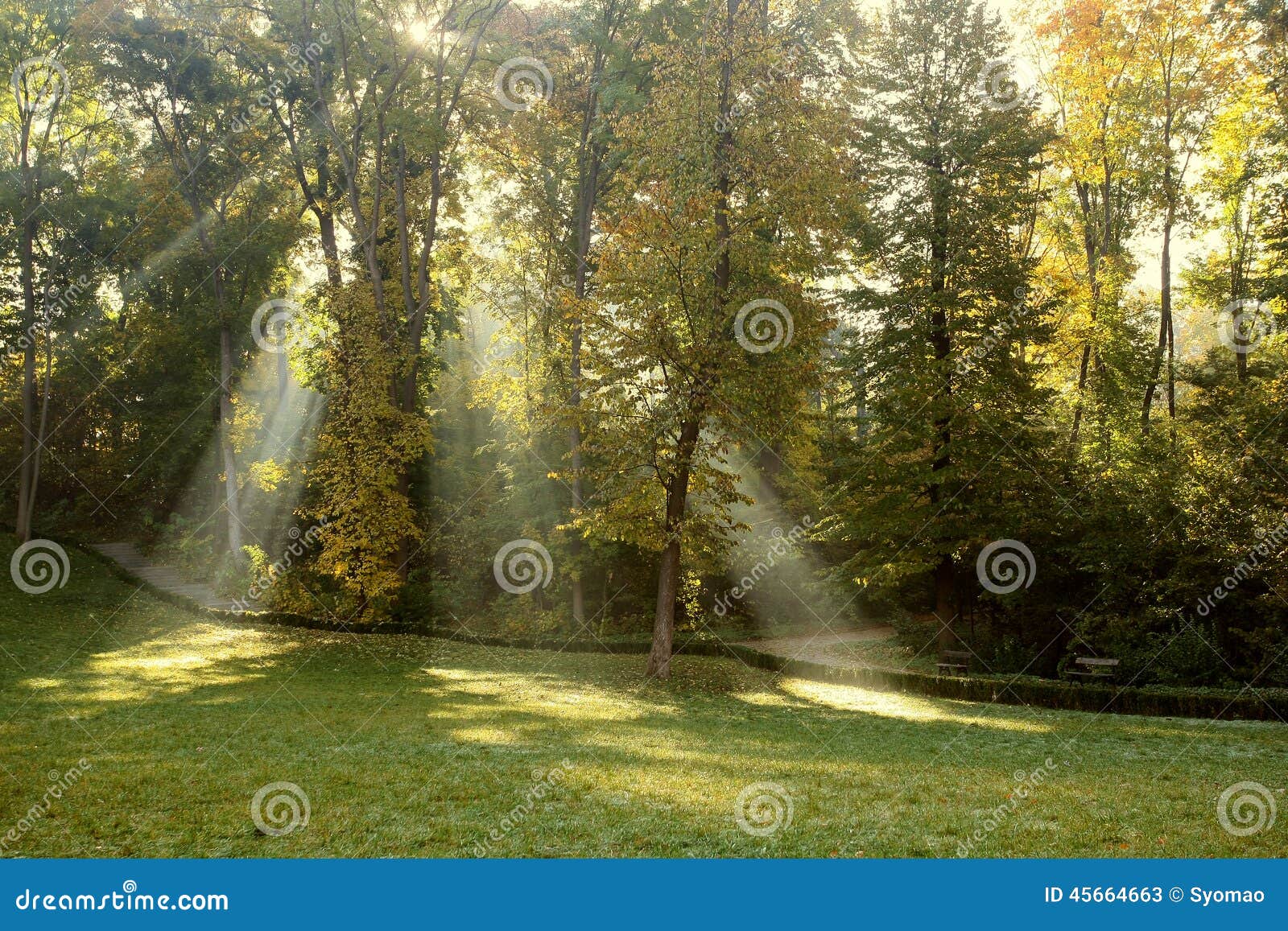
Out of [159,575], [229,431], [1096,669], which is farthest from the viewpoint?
[159,575]

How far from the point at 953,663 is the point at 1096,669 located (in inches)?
142

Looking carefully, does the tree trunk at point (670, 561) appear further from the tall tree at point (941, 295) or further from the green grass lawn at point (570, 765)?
the tall tree at point (941, 295)

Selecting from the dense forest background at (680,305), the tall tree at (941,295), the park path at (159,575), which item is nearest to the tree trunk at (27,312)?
the dense forest background at (680,305)

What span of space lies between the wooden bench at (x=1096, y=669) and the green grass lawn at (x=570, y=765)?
2.13 m

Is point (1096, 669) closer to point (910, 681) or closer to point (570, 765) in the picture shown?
point (910, 681)

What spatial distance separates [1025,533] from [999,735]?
948cm

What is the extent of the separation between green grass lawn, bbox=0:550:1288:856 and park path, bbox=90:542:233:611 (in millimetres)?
9878

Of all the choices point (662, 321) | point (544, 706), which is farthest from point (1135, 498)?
point (544, 706)

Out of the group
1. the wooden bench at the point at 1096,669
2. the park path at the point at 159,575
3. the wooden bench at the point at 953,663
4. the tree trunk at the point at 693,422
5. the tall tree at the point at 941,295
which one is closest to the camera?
the wooden bench at the point at 1096,669

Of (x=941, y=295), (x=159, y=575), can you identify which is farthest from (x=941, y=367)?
(x=159, y=575)

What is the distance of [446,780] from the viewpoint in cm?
920

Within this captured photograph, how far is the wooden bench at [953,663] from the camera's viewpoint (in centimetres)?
2136

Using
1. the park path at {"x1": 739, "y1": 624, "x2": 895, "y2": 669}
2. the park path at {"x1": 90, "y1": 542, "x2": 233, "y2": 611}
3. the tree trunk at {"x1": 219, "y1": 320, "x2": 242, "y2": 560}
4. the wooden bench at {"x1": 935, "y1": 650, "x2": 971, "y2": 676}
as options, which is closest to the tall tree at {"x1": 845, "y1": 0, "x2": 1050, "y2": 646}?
the wooden bench at {"x1": 935, "y1": 650, "x2": 971, "y2": 676}

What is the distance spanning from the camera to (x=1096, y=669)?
18.5 metres
